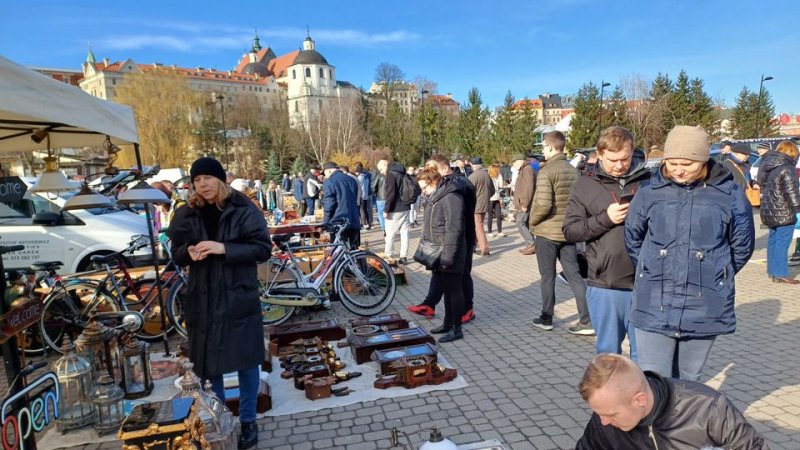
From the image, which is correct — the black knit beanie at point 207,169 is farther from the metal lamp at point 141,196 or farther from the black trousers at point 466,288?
the black trousers at point 466,288

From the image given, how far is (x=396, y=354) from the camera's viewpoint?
4.52 metres

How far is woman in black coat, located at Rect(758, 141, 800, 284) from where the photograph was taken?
21.5 ft

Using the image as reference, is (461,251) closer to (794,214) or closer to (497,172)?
(794,214)

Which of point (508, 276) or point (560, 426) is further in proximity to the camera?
point (508, 276)

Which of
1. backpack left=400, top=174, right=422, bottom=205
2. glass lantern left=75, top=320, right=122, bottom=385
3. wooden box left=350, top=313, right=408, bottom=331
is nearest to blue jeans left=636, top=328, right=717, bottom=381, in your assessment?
wooden box left=350, top=313, right=408, bottom=331

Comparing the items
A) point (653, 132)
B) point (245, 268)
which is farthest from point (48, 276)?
point (653, 132)

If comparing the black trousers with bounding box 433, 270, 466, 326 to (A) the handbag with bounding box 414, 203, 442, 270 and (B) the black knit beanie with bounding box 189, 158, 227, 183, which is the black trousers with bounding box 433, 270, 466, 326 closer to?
(A) the handbag with bounding box 414, 203, 442, 270

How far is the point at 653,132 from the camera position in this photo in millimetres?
37531

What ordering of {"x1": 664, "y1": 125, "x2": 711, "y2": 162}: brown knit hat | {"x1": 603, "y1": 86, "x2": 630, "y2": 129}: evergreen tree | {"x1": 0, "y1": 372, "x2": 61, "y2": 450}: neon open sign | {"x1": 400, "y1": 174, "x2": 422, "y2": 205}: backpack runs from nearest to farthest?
1. {"x1": 0, "y1": 372, "x2": 61, "y2": 450}: neon open sign
2. {"x1": 664, "y1": 125, "x2": 711, "y2": 162}: brown knit hat
3. {"x1": 400, "y1": 174, "x2": 422, "y2": 205}: backpack
4. {"x1": 603, "y1": 86, "x2": 630, "y2": 129}: evergreen tree

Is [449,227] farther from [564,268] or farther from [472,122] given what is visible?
[472,122]

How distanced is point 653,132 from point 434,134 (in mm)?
18369

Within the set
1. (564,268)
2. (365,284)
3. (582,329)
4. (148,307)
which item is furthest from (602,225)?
(148,307)

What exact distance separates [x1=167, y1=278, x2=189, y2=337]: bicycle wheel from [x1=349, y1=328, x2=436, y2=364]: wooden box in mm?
2137

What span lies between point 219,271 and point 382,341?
2146 millimetres
